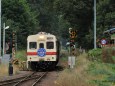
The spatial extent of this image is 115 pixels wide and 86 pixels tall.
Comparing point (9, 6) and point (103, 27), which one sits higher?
point (9, 6)

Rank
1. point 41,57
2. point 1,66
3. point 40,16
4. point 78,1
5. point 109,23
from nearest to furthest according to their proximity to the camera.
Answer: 1. point 1,66
2. point 41,57
3. point 109,23
4. point 78,1
5. point 40,16

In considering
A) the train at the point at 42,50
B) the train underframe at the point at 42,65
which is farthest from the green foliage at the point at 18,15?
the train at the point at 42,50

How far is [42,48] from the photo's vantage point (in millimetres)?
36312

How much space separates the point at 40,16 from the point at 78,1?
46653 mm

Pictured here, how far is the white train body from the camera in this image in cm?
3611

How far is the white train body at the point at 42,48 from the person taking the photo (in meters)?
36.1

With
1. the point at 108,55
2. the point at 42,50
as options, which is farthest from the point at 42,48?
the point at 108,55

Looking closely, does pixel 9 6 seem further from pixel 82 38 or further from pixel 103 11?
pixel 103 11

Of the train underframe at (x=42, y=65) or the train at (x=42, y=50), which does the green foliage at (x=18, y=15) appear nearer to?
the train underframe at (x=42, y=65)

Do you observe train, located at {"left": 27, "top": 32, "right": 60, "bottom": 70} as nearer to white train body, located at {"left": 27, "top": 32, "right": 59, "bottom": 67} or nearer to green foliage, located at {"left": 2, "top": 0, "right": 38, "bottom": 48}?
white train body, located at {"left": 27, "top": 32, "right": 59, "bottom": 67}

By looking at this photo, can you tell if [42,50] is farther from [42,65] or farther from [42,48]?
[42,65]

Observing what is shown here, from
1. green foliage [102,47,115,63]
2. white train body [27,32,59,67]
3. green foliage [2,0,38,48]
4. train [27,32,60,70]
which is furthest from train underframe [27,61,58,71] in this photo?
green foliage [2,0,38,48]

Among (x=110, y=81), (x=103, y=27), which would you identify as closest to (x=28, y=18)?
(x=103, y=27)

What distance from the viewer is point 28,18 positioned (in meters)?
70.9
